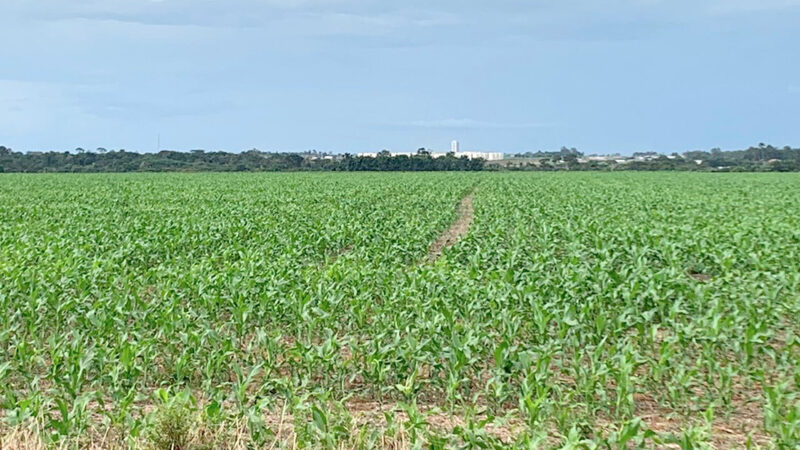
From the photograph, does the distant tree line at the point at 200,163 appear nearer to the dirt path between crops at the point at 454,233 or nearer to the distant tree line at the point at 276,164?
the distant tree line at the point at 276,164

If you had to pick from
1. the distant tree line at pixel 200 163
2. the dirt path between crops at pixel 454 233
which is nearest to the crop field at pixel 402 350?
the dirt path between crops at pixel 454 233

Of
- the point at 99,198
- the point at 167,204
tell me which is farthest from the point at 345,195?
the point at 99,198

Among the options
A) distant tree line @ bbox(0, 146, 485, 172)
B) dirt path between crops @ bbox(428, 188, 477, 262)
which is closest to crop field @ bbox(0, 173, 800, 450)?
dirt path between crops @ bbox(428, 188, 477, 262)

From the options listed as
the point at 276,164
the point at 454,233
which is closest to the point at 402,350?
the point at 454,233

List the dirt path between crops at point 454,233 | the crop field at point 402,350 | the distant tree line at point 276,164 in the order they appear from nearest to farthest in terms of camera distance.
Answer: the crop field at point 402,350 < the dirt path between crops at point 454,233 < the distant tree line at point 276,164

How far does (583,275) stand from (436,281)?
1.66 m

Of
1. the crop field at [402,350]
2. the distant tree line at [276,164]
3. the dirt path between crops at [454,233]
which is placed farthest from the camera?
the distant tree line at [276,164]

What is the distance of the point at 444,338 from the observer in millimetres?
6617

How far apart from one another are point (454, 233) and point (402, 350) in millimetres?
12607

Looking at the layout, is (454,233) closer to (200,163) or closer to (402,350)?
(402,350)

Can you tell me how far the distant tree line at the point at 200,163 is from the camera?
9469 centimetres

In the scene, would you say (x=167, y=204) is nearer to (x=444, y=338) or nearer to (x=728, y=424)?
(x=444, y=338)

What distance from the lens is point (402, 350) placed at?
5.86 m

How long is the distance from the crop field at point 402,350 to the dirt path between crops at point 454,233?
66 centimetres
